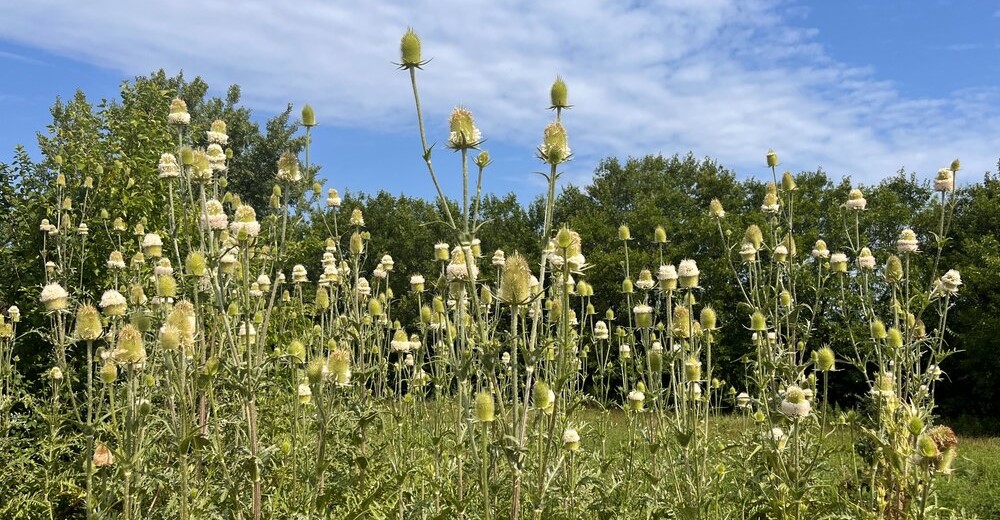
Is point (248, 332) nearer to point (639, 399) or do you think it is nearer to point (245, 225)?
point (245, 225)

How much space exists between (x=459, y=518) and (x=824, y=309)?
1735 centimetres

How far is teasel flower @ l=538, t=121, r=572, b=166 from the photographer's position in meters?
2.65

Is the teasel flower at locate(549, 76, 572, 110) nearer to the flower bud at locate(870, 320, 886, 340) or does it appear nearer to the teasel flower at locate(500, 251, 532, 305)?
the teasel flower at locate(500, 251, 532, 305)

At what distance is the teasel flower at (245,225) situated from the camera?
11.9 ft

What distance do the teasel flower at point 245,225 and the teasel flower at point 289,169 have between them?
27cm

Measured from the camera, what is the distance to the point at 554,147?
2.65 metres

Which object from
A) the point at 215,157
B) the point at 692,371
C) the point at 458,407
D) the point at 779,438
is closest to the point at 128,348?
the point at 215,157

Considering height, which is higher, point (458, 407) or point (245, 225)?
point (245, 225)

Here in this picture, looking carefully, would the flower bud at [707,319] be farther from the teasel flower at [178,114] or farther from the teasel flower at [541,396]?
the teasel flower at [178,114]

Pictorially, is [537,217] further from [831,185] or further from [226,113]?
[226,113]

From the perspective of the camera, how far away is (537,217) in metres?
27.4

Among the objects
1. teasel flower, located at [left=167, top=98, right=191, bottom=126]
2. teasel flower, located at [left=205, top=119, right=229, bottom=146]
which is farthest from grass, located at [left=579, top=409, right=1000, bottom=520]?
teasel flower, located at [left=167, top=98, right=191, bottom=126]

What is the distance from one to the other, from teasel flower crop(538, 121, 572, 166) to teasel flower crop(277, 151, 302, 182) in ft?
5.82

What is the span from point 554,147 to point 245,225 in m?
1.94
